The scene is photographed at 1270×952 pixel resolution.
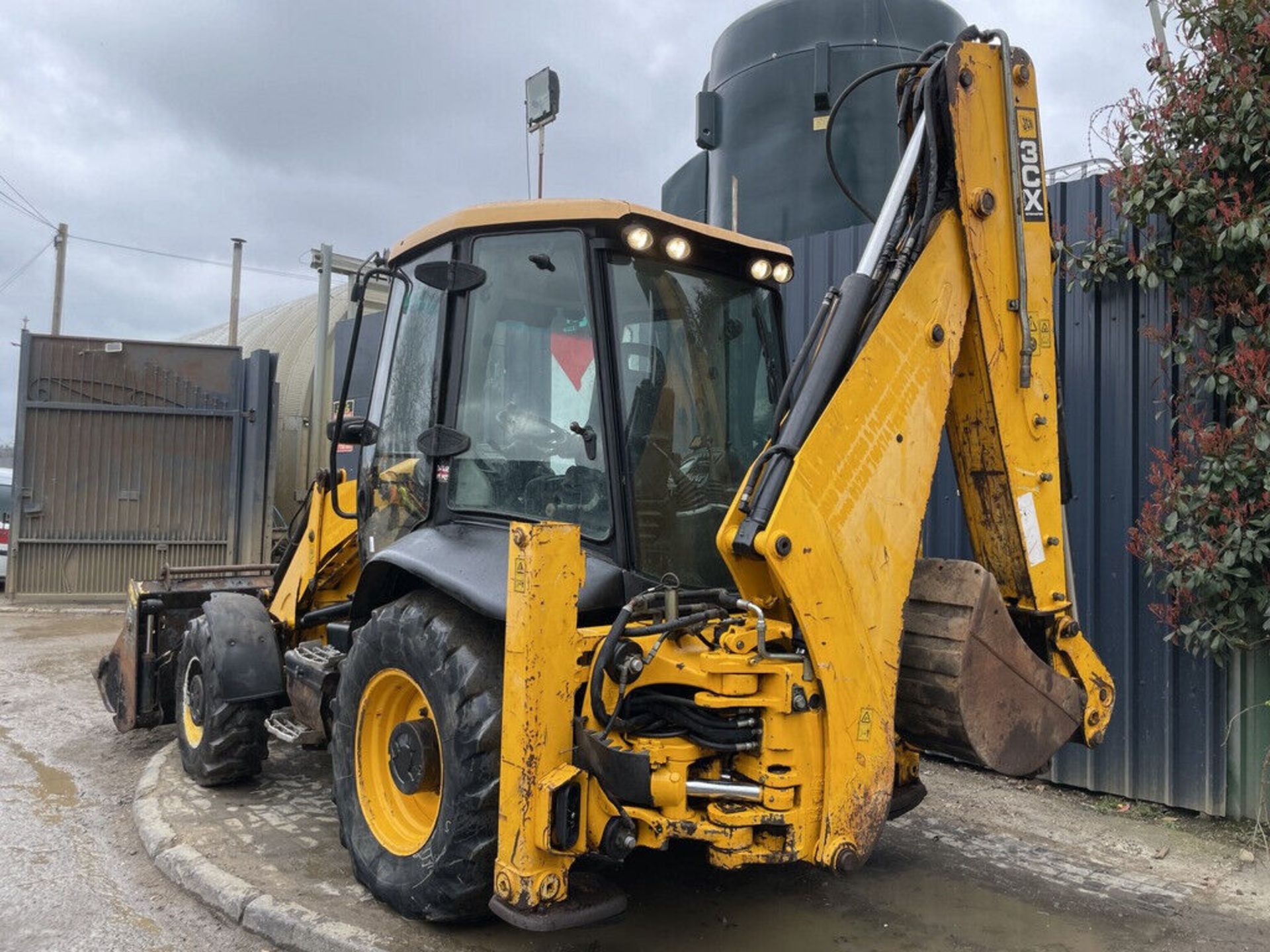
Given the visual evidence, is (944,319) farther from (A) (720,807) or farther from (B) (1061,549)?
(A) (720,807)

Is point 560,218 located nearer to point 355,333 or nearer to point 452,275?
point 452,275

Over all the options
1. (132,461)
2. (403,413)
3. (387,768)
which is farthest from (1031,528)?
(132,461)

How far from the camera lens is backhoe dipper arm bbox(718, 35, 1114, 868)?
2752mm

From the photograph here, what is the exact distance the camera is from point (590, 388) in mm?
3322


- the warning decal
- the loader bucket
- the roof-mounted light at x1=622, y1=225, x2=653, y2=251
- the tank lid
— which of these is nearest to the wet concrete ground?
the loader bucket

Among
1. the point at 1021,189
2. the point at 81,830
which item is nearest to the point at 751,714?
the point at 1021,189

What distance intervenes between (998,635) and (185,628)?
4.43 metres

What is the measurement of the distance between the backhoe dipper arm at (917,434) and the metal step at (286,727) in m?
2.66

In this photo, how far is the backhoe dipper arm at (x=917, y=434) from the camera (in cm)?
275

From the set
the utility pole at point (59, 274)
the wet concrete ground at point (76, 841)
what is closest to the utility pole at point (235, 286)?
the utility pole at point (59, 274)

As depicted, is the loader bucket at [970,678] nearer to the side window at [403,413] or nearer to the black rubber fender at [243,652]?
the side window at [403,413]

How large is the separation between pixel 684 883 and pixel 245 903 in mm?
1581

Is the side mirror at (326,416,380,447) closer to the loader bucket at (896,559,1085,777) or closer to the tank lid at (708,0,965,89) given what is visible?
the loader bucket at (896,559,1085,777)

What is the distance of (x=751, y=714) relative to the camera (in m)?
2.78
